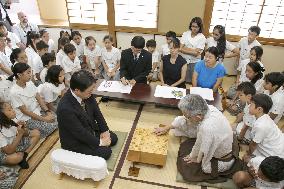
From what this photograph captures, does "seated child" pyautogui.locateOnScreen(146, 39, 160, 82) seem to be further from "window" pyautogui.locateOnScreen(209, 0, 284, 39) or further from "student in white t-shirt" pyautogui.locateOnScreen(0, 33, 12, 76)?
"student in white t-shirt" pyautogui.locateOnScreen(0, 33, 12, 76)

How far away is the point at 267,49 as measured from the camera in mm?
5574

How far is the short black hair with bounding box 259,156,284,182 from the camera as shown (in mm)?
2477

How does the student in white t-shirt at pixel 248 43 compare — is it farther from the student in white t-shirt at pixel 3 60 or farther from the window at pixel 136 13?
the student in white t-shirt at pixel 3 60

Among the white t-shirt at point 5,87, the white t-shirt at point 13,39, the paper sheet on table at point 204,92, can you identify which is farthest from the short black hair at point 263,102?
the white t-shirt at point 13,39

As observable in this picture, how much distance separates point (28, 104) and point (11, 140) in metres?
0.69

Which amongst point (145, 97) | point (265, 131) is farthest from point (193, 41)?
point (265, 131)

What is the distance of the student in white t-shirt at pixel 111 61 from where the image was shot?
5215 millimetres

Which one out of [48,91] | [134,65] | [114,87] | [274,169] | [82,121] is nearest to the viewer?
[274,169]

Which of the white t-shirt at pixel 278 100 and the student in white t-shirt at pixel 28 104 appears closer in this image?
the student in white t-shirt at pixel 28 104

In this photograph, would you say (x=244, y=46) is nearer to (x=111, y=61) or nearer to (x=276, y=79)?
(x=276, y=79)

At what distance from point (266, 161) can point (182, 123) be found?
4.46 feet

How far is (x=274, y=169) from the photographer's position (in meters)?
2.48

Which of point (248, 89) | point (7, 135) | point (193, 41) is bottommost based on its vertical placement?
point (7, 135)

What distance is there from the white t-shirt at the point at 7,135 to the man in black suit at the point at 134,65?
Result: 185 centimetres
